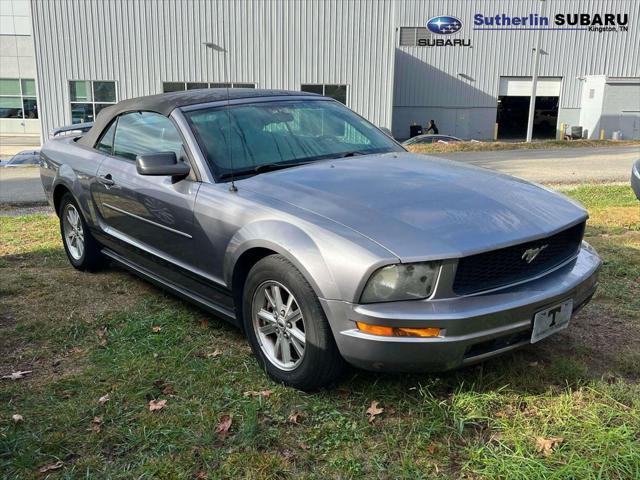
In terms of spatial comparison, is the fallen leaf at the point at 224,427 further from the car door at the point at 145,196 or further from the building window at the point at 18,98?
the building window at the point at 18,98

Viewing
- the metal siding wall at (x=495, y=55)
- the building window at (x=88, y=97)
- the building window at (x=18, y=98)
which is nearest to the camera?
the building window at (x=88, y=97)

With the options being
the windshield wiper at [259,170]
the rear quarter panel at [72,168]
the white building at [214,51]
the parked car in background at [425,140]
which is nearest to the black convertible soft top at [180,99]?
the rear quarter panel at [72,168]

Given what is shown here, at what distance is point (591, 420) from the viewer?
2.74 meters

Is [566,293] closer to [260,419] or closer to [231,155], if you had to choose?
[260,419]

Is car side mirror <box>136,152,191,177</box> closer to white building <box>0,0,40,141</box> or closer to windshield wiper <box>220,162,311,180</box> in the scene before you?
windshield wiper <box>220,162,311,180</box>

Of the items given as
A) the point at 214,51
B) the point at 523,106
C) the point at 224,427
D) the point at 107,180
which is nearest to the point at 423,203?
the point at 224,427

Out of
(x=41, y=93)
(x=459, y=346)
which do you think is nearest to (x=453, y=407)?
(x=459, y=346)

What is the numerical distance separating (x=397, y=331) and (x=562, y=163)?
47.1ft

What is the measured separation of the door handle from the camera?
14.7ft

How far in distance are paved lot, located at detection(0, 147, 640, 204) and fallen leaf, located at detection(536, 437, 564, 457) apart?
9.58 meters

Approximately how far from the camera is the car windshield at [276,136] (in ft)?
12.3

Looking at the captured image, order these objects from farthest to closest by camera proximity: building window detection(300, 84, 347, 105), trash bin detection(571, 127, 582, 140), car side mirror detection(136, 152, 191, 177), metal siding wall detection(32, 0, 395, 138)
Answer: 1. trash bin detection(571, 127, 582, 140)
2. building window detection(300, 84, 347, 105)
3. metal siding wall detection(32, 0, 395, 138)
4. car side mirror detection(136, 152, 191, 177)

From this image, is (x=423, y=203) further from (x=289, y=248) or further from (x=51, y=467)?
(x=51, y=467)

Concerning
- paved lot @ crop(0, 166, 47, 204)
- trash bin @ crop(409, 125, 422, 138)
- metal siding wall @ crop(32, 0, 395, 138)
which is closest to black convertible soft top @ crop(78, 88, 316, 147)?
paved lot @ crop(0, 166, 47, 204)
